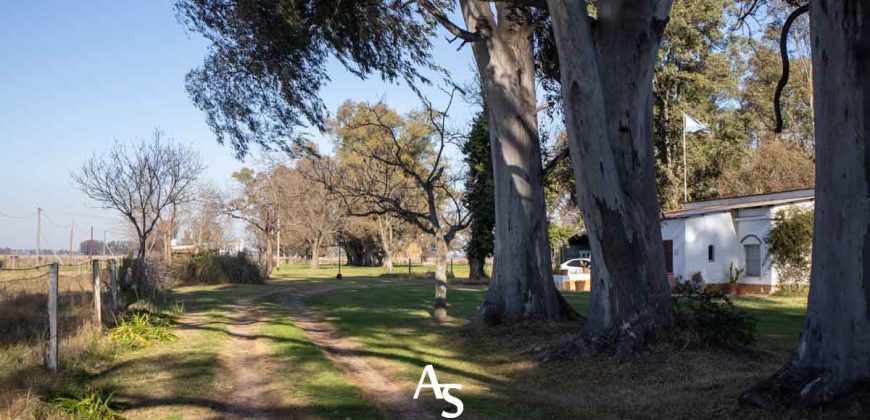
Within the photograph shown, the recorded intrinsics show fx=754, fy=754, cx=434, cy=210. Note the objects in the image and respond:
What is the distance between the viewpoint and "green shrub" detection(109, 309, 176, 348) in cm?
1361

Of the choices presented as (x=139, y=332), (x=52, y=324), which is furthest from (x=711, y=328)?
(x=139, y=332)

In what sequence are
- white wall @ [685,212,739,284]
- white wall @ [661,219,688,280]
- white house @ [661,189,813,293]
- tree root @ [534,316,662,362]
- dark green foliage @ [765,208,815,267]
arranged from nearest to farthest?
tree root @ [534,316,662,362]
dark green foliage @ [765,208,815,267]
white house @ [661,189,813,293]
white wall @ [685,212,739,284]
white wall @ [661,219,688,280]

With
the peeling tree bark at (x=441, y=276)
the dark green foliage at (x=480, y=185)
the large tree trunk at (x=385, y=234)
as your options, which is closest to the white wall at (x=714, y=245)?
the dark green foliage at (x=480, y=185)

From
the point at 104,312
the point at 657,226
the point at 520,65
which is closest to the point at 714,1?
the point at 520,65

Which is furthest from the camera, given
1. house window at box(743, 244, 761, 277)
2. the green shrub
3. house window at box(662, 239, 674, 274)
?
house window at box(662, 239, 674, 274)

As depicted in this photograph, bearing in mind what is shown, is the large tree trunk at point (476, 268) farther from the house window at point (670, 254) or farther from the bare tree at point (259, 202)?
the bare tree at point (259, 202)

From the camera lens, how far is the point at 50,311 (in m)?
10.2

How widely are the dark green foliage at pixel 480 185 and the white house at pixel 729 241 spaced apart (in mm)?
7362

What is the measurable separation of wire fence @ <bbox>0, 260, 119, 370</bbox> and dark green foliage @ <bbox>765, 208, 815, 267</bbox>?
2229 centimetres

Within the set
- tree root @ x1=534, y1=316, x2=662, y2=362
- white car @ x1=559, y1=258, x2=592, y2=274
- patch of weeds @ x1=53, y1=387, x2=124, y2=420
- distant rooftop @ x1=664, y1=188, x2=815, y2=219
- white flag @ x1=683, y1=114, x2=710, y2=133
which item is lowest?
patch of weeds @ x1=53, y1=387, x2=124, y2=420

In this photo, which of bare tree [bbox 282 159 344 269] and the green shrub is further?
bare tree [bbox 282 159 344 269]

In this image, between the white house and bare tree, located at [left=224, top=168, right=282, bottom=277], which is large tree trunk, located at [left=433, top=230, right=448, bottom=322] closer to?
the white house

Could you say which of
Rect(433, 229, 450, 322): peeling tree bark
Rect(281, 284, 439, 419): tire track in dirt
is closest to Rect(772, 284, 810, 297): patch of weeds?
Rect(433, 229, 450, 322): peeling tree bark

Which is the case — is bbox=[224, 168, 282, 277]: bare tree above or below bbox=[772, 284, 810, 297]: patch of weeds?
above
